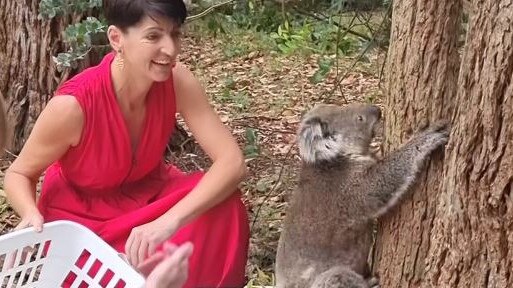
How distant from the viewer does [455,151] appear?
215 centimetres

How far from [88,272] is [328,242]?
76 cm

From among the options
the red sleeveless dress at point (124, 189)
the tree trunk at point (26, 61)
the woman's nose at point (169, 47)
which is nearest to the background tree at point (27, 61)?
the tree trunk at point (26, 61)

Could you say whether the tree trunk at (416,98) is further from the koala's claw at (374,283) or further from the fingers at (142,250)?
the fingers at (142,250)

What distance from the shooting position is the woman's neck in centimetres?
283

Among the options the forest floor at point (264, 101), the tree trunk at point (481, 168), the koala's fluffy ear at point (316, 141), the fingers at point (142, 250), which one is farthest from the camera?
the forest floor at point (264, 101)

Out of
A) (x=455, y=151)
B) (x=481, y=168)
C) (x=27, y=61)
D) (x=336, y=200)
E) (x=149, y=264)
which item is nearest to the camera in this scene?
(x=481, y=168)

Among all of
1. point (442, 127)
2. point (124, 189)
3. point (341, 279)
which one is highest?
point (442, 127)

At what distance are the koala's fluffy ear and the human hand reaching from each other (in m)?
0.62

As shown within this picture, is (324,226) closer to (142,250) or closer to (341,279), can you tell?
(341,279)

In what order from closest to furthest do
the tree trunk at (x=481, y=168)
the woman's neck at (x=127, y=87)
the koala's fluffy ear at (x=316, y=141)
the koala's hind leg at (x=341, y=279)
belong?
the tree trunk at (x=481, y=168), the koala's hind leg at (x=341, y=279), the woman's neck at (x=127, y=87), the koala's fluffy ear at (x=316, y=141)

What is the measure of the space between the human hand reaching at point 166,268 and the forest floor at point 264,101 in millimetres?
1030

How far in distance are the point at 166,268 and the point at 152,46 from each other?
719 mm

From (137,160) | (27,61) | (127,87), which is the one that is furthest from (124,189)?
(27,61)

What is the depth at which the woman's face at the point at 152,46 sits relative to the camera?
2676mm
